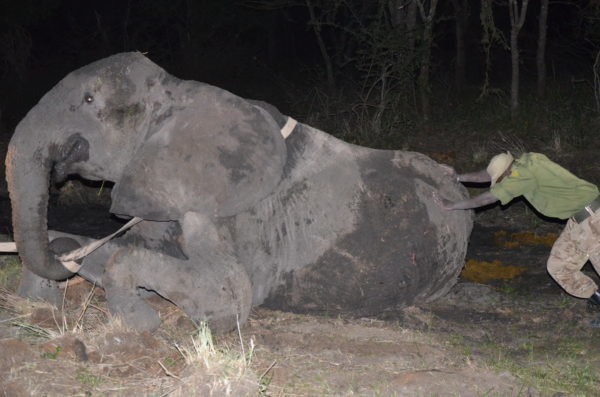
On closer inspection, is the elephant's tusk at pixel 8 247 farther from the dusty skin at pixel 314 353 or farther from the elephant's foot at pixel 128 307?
the elephant's foot at pixel 128 307

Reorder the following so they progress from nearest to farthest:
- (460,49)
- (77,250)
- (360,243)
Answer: (77,250) < (360,243) < (460,49)

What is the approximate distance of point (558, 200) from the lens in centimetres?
564

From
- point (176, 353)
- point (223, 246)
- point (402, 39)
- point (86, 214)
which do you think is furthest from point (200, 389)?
point (402, 39)

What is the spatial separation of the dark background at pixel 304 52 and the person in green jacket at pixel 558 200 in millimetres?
6536

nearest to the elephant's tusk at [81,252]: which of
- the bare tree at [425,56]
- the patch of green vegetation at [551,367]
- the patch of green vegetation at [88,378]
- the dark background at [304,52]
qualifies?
the patch of green vegetation at [88,378]

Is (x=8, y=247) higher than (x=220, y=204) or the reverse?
the reverse

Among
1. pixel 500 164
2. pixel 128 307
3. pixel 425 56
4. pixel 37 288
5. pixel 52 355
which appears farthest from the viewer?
pixel 425 56

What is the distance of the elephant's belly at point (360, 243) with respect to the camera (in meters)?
5.02

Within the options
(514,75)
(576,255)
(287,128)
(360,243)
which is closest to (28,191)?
(287,128)

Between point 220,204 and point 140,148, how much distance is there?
2.07 feet

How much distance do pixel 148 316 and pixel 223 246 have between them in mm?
625

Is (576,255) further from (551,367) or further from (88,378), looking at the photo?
(88,378)

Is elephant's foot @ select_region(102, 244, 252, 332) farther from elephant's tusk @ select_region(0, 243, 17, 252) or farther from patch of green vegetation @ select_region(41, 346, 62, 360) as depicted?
elephant's tusk @ select_region(0, 243, 17, 252)

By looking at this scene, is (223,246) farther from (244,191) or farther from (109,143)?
(109,143)
